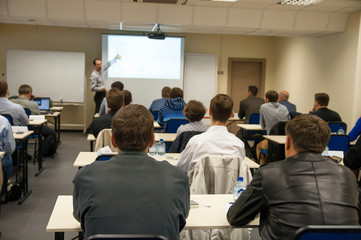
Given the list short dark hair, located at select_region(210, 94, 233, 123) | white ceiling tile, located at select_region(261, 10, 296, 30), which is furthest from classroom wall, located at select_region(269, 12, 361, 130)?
short dark hair, located at select_region(210, 94, 233, 123)

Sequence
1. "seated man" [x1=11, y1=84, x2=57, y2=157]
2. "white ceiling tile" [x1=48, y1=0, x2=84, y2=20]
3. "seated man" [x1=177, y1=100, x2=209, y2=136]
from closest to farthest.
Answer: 1. "seated man" [x1=177, y1=100, x2=209, y2=136]
2. "seated man" [x1=11, y1=84, x2=57, y2=157]
3. "white ceiling tile" [x1=48, y1=0, x2=84, y2=20]

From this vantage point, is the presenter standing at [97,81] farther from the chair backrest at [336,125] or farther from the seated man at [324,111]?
the chair backrest at [336,125]

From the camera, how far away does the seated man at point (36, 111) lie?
6.69m

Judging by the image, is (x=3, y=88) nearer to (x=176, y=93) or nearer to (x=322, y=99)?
(x=176, y=93)

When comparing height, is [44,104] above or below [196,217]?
above

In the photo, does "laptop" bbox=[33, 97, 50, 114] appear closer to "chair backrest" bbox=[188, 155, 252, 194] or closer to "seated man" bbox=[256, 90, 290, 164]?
"seated man" bbox=[256, 90, 290, 164]

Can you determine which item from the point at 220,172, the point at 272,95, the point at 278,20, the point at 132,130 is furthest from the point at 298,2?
the point at 132,130

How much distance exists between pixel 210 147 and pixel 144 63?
7336 mm

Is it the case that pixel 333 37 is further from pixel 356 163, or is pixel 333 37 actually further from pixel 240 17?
pixel 356 163

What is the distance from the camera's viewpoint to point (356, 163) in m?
3.16

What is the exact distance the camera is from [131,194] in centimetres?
156

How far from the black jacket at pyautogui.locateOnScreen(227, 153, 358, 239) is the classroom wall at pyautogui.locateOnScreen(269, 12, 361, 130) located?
5.47 metres

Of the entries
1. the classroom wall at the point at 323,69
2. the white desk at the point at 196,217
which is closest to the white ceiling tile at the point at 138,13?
the classroom wall at the point at 323,69

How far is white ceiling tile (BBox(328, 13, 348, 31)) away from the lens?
7.34 meters
